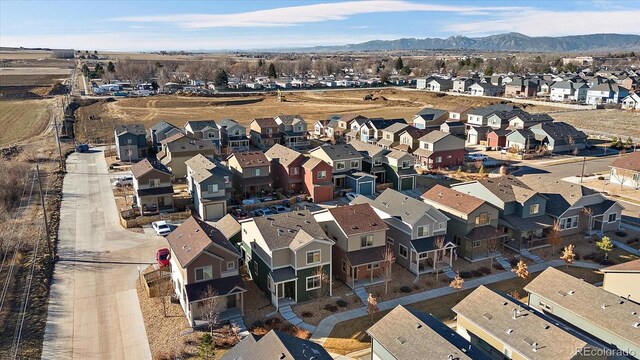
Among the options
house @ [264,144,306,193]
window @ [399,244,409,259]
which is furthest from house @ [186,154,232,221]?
window @ [399,244,409,259]

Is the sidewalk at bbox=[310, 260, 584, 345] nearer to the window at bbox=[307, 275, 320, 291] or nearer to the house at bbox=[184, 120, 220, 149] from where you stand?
the window at bbox=[307, 275, 320, 291]

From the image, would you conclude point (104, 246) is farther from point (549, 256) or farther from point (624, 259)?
point (624, 259)

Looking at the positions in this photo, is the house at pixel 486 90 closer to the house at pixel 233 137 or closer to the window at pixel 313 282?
the house at pixel 233 137

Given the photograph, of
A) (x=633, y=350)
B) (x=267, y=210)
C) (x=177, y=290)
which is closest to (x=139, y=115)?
(x=267, y=210)

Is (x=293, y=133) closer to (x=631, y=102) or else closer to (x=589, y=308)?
(x=589, y=308)

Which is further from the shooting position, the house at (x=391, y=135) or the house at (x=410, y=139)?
the house at (x=391, y=135)

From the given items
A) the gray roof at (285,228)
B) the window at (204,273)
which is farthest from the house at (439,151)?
the window at (204,273)
